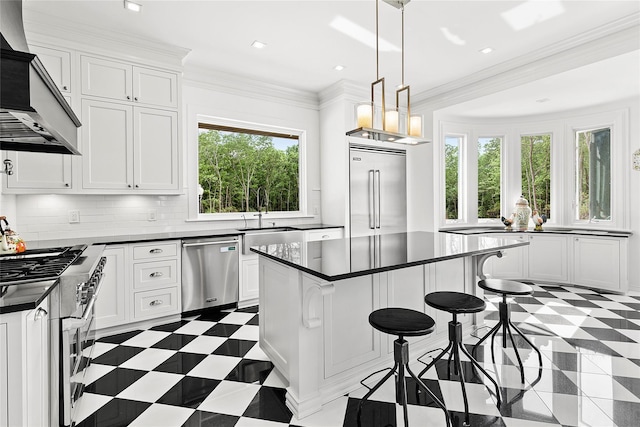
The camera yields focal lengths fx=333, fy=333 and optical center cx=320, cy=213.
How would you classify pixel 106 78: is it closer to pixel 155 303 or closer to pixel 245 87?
pixel 245 87

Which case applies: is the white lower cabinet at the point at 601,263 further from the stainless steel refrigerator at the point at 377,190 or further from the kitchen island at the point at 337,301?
the kitchen island at the point at 337,301

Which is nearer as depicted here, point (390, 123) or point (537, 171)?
point (390, 123)

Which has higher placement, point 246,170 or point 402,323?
point 246,170

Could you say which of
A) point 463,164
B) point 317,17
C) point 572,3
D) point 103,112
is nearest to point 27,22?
point 103,112

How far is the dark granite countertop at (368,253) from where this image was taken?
1749 millimetres

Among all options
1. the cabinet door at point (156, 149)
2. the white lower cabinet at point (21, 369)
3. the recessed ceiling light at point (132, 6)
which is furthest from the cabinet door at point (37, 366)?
the recessed ceiling light at point (132, 6)

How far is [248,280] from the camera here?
4.06 m

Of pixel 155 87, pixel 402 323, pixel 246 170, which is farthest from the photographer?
pixel 246 170

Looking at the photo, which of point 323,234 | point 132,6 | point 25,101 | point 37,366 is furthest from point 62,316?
point 323,234

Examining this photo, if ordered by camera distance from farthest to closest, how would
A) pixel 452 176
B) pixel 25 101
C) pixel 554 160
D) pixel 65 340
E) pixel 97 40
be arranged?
pixel 452 176
pixel 554 160
pixel 97 40
pixel 65 340
pixel 25 101

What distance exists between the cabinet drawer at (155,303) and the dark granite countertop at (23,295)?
1.85 m

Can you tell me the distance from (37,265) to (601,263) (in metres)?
6.15

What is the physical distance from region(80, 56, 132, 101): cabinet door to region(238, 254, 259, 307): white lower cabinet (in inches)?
84.8

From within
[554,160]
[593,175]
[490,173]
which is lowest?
[593,175]
